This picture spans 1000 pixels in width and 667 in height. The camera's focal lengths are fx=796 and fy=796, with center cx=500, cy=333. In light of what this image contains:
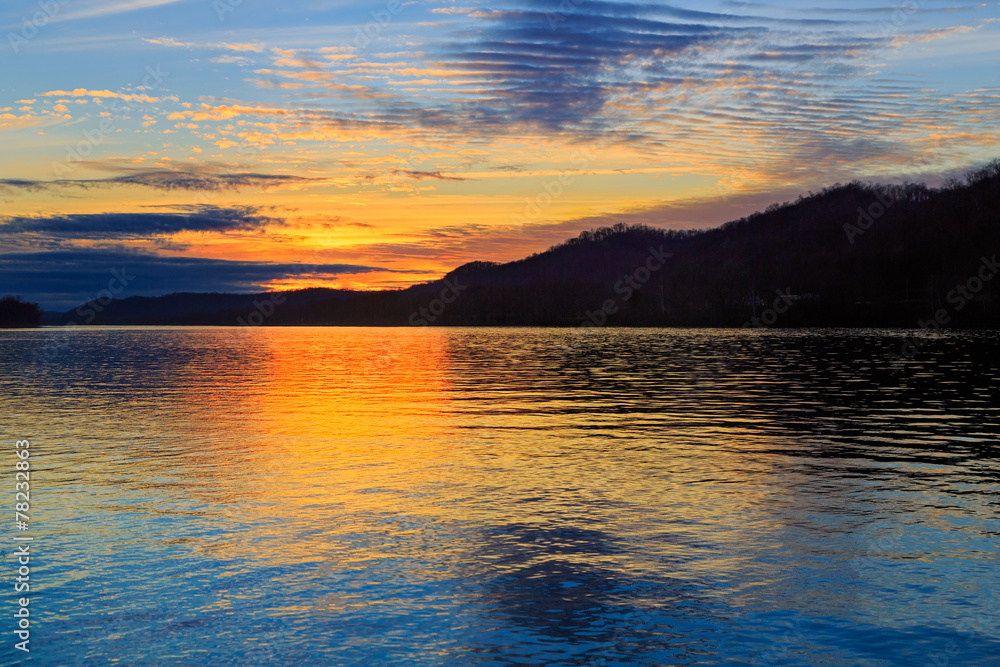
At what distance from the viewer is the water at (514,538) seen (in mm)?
11281

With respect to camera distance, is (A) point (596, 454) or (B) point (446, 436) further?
(B) point (446, 436)

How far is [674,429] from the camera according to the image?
105 ft

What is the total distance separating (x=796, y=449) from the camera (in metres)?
27.1

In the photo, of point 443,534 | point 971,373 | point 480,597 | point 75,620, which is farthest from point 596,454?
point 971,373

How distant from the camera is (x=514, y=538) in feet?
52.6

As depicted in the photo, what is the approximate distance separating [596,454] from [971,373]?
45.6 meters

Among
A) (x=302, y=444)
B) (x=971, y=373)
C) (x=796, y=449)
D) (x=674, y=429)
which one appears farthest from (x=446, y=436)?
(x=971, y=373)

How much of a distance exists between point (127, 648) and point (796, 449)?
72.7 feet

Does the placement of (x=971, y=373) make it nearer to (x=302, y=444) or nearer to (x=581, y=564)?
(x=302, y=444)

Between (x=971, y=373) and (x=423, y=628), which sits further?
(x=971, y=373)

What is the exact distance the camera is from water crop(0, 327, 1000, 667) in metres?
11.3

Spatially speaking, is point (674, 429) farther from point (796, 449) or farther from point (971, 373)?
point (971, 373)

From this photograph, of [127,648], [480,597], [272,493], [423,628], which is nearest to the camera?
[127,648]

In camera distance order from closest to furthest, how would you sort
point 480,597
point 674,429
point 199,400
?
point 480,597 → point 674,429 → point 199,400
